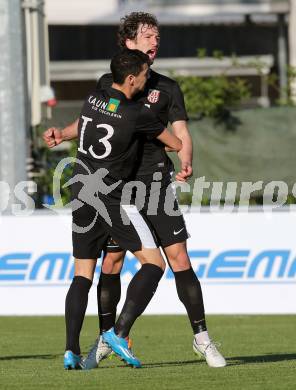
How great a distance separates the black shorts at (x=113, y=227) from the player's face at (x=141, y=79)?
0.71m

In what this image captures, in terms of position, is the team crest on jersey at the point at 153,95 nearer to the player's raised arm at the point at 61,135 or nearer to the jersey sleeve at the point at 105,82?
the jersey sleeve at the point at 105,82

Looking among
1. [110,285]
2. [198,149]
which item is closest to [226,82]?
[198,149]

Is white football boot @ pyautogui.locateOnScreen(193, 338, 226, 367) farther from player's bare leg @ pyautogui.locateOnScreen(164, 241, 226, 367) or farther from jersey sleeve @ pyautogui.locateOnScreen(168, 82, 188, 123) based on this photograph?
jersey sleeve @ pyautogui.locateOnScreen(168, 82, 188, 123)

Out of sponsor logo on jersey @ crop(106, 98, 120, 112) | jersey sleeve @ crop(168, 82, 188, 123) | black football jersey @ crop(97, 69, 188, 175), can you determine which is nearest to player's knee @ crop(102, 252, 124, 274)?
black football jersey @ crop(97, 69, 188, 175)

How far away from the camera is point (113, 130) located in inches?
306

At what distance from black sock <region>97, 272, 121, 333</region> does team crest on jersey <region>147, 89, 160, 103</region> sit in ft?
4.08

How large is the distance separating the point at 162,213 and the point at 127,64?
3.23 feet

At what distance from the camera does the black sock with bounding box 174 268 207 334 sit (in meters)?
8.20

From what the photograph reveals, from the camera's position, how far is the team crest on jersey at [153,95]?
8.07 meters

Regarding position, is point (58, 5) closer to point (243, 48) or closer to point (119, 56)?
point (243, 48)

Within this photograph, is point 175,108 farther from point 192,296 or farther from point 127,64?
point 192,296

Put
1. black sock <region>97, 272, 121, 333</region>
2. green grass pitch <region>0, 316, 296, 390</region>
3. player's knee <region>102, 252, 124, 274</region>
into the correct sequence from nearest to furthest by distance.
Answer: green grass pitch <region>0, 316, 296, 390</region>
player's knee <region>102, 252, 124, 274</region>
black sock <region>97, 272, 121, 333</region>

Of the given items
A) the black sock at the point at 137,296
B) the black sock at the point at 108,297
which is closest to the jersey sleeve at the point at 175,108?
the black sock at the point at 137,296

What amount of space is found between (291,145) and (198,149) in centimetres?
116
